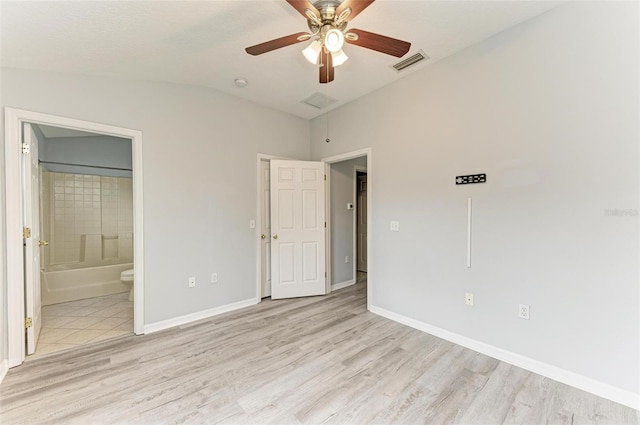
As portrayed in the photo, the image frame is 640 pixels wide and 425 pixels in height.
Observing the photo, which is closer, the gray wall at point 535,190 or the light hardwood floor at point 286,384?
the light hardwood floor at point 286,384

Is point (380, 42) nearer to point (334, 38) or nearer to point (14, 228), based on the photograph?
point (334, 38)

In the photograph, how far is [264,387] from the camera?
1863 mm

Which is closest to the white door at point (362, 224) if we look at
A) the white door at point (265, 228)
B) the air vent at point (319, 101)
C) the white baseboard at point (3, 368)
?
the air vent at point (319, 101)

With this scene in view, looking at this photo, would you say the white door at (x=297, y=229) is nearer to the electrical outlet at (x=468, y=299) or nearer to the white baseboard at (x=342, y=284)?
the white baseboard at (x=342, y=284)

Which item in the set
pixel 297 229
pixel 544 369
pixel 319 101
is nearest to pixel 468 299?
pixel 544 369

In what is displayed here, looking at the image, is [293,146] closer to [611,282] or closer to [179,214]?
[179,214]

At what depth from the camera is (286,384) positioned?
189 centimetres

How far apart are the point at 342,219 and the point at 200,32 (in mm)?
3067

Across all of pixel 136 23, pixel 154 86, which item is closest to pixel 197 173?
pixel 154 86

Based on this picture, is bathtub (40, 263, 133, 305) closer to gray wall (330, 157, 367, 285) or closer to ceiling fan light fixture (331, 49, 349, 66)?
gray wall (330, 157, 367, 285)

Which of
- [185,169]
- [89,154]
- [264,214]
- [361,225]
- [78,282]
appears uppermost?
[89,154]

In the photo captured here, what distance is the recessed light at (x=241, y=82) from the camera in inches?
115

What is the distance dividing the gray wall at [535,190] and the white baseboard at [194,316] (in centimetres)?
206

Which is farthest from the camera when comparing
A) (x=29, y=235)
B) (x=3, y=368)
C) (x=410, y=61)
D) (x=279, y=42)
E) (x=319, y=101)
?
(x=319, y=101)
